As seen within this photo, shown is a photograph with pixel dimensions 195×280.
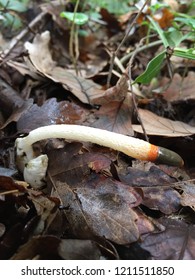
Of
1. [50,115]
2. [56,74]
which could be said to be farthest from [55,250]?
[56,74]

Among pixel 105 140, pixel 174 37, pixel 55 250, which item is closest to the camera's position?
pixel 55 250

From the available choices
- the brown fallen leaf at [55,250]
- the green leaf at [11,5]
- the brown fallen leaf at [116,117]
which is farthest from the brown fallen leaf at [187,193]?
the green leaf at [11,5]

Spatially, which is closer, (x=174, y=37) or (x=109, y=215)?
(x=109, y=215)

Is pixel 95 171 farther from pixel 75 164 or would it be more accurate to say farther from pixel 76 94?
pixel 76 94

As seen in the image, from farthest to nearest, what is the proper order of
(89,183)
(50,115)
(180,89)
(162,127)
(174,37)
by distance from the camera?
(180,89)
(174,37)
(162,127)
(50,115)
(89,183)

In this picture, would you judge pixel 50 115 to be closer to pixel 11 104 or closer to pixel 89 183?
pixel 11 104

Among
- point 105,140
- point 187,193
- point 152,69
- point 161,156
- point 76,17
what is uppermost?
point 76,17

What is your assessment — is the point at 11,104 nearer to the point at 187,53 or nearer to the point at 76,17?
the point at 76,17

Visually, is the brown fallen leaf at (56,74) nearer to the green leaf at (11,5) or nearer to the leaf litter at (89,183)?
the leaf litter at (89,183)

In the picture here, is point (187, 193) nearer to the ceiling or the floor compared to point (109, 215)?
nearer to the floor
